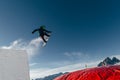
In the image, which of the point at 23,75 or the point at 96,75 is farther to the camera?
the point at 23,75

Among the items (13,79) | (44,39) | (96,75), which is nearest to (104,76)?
(96,75)

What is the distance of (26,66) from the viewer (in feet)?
61.2

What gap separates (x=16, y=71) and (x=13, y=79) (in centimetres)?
73

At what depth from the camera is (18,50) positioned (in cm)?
1847

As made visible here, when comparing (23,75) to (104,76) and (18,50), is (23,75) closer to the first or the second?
(18,50)

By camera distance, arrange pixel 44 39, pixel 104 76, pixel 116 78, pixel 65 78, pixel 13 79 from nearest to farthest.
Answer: pixel 116 78 → pixel 104 76 → pixel 65 78 → pixel 44 39 → pixel 13 79

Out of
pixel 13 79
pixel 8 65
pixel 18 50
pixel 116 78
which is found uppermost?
pixel 18 50

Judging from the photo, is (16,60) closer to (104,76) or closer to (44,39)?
(44,39)

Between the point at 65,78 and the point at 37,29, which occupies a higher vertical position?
the point at 37,29

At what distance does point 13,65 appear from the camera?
18172 mm

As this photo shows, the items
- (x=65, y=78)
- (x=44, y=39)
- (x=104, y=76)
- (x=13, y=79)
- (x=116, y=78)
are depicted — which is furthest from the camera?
(x=13, y=79)

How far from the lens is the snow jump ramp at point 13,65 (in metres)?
17.7

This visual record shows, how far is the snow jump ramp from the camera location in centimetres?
1769

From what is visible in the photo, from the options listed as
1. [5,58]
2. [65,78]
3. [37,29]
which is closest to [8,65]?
[5,58]
